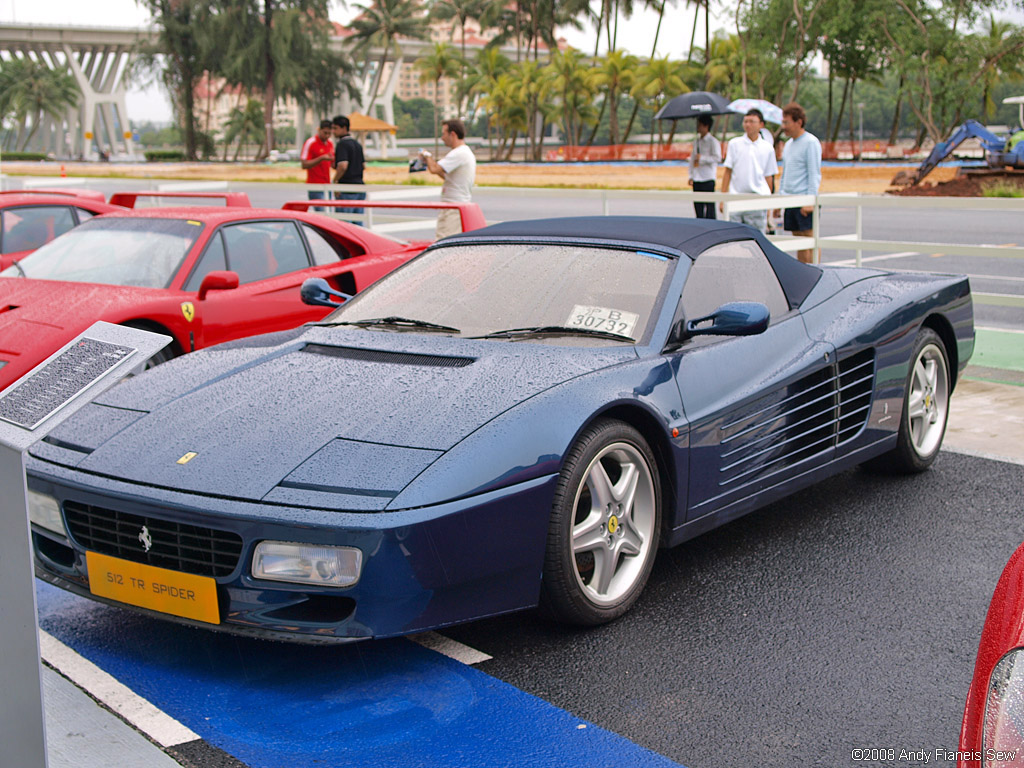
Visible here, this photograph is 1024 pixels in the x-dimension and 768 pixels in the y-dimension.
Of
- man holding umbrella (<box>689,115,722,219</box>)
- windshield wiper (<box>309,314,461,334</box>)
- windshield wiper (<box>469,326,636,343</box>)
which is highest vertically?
man holding umbrella (<box>689,115,722,219</box>)

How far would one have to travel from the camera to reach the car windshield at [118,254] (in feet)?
22.0

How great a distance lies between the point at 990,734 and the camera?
1776mm

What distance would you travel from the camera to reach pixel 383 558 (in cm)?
305

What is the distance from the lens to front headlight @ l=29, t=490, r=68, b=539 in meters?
3.50

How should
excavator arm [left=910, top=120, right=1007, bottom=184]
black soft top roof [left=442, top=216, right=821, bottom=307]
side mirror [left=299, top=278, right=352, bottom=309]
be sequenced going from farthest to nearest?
excavator arm [left=910, top=120, right=1007, bottom=184]
side mirror [left=299, top=278, right=352, bottom=309]
black soft top roof [left=442, top=216, right=821, bottom=307]

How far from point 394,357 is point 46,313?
2.98 metres

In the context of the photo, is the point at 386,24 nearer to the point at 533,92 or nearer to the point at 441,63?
A: the point at 441,63

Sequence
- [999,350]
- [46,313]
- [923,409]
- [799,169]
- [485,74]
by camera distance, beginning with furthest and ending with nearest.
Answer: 1. [485,74]
2. [799,169]
3. [999,350]
4. [46,313]
5. [923,409]

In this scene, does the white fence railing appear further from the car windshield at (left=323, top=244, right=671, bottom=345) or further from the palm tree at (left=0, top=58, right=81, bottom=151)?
the palm tree at (left=0, top=58, right=81, bottom=151)

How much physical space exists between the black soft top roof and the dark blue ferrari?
1 centimetres

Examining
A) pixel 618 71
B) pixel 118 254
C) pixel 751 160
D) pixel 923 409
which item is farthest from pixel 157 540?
pixel 618 71

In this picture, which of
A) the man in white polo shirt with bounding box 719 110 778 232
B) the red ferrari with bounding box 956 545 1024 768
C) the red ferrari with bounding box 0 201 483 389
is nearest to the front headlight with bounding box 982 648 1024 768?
the red ferrari with bounding box 956 545 1024 768

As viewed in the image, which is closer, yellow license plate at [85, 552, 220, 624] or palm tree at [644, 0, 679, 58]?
yellow license plate at [85, 552, 220, 624]

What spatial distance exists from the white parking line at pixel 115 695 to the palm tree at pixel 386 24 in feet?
313
